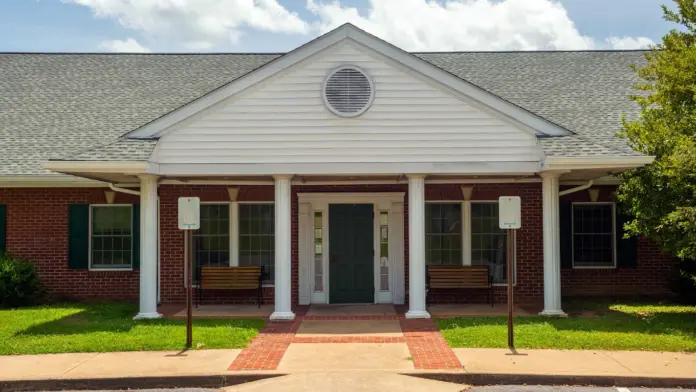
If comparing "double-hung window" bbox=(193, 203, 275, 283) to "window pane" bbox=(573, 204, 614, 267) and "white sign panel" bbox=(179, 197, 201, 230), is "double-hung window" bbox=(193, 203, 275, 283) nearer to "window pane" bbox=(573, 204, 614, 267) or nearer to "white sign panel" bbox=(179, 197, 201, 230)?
"white sign panel" bbox=(179, 197, 201, 230)

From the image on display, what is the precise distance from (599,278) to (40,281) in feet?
39.4

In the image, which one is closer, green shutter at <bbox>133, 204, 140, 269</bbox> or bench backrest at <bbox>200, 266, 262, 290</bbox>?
bench backrest at <bbox>200, 266, 262, 290</bbox>

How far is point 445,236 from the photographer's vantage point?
14.9 metres

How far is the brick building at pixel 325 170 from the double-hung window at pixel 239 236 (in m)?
0.03

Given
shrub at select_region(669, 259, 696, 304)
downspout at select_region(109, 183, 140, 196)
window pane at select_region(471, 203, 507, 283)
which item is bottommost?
shrub at select_region(669, 259, 696, 304)

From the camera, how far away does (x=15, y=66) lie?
20.0 m

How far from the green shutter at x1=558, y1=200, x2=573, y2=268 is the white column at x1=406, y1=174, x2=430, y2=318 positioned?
4.03m

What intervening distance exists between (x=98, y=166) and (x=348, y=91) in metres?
4.44

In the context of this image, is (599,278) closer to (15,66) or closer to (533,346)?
(533,346)

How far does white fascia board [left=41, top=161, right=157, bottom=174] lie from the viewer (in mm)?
11555

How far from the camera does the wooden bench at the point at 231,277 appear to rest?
1434 centimetres

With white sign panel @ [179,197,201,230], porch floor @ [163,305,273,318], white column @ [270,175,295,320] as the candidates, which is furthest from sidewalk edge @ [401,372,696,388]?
porch floor @ [163,305,273,318]

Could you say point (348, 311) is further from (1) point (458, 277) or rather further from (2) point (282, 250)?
(1) point (458, 277)

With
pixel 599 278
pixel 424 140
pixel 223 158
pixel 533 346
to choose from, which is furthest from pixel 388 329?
pixel 599 278
